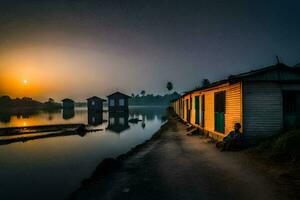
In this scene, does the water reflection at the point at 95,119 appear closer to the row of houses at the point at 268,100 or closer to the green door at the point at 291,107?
the row of houses at the point at 268,100

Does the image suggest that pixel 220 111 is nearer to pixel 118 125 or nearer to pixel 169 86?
pixel 118 125

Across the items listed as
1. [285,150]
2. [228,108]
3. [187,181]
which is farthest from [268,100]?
[187,181]

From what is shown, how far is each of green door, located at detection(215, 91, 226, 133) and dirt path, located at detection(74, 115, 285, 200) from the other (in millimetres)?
4513

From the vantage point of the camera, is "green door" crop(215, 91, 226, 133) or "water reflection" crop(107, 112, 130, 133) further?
"water reflection" crop(107, 112, 130, 133)

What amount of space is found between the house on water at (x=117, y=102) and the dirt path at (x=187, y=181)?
63.6 metres

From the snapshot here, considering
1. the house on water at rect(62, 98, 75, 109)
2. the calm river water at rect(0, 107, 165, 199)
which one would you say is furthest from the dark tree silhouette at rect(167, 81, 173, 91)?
the calm river water at rect(0, 107, 165, 199)

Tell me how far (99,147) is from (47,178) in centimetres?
1129

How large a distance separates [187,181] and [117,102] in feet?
225

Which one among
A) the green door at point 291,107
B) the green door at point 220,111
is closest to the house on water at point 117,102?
the green door at point 220,111

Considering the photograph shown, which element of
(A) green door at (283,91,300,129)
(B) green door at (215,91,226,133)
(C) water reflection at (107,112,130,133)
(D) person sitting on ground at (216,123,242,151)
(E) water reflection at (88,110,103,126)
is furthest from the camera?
(E) water reflection at (88,110,103,126)

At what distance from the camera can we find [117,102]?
3007 inches

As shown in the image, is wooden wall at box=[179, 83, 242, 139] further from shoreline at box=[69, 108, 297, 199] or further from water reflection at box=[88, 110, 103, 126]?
water reflection at box=[88, 110, 103, 126]

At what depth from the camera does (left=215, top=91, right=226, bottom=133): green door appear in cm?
1730

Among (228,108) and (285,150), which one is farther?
(228,108)
